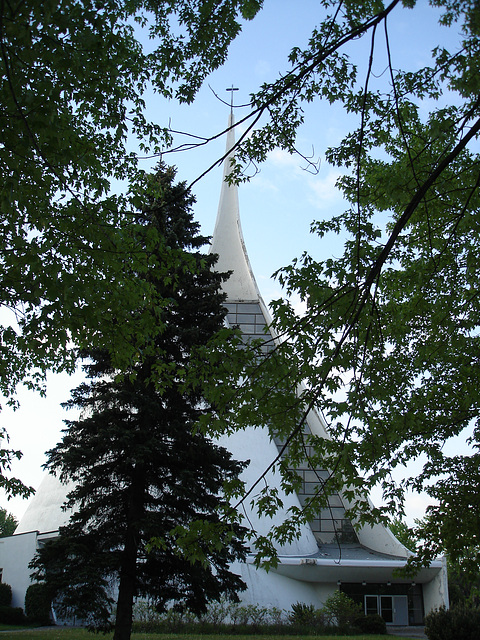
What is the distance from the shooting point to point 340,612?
17.2m

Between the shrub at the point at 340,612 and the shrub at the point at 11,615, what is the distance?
9.52 meters

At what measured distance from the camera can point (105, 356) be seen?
38.7ft

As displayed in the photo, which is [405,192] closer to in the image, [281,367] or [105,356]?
[281,367]

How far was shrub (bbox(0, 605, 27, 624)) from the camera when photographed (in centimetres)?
1816

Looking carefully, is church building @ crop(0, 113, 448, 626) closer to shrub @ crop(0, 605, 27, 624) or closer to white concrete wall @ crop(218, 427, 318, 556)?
white concrete wall @ crop(218, 427, 318, 556)

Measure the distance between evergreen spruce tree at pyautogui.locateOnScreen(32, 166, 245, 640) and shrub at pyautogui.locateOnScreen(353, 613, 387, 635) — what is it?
8.20m

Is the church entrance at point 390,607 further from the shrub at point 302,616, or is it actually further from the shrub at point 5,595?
the shrub at point 5,595

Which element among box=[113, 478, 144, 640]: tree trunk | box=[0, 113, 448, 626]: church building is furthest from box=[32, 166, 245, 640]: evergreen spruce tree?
box=[0, 113, 448, 626]: church building

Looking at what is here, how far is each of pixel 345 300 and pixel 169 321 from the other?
7641 mm

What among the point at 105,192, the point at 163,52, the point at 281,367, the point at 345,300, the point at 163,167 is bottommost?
the point at 281,367

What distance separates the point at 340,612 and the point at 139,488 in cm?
952

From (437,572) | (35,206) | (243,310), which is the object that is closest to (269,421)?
(35,206)

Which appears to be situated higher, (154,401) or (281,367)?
(154,401)

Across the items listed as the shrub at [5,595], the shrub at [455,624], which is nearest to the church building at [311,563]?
the shrub at [5,595]
